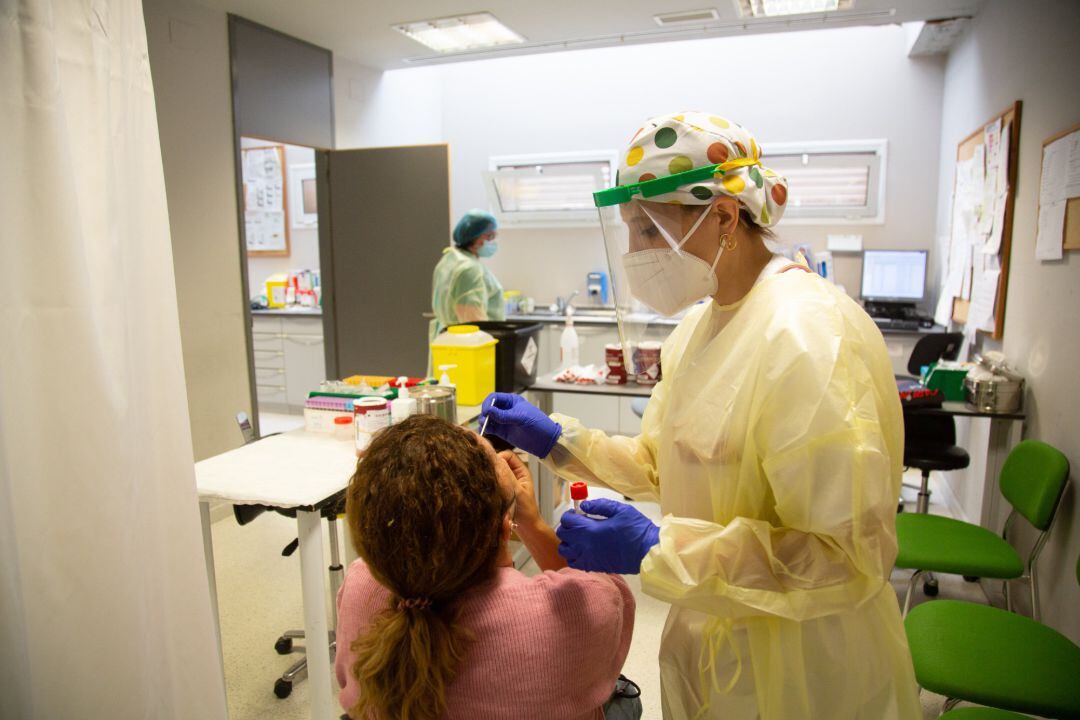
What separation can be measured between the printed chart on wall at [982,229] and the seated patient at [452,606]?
110 inches

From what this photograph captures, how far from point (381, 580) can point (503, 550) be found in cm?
21

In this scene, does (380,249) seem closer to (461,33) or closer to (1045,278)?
(461,33)

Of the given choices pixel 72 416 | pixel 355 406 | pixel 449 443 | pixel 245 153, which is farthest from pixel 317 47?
pixel 449 443

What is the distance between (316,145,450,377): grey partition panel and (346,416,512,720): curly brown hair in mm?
3647

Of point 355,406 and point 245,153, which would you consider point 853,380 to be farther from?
point 245,153

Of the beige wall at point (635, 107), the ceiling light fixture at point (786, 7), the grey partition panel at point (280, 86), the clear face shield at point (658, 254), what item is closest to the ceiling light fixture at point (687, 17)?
the ceiling light fixture at point (786, 7)

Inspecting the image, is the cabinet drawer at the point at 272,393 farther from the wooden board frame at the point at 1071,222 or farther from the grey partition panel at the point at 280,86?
the wooden board frame at the point at 1071,222

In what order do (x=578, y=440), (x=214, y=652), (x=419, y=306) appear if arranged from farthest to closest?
(x=419, y=306) → (x=578, y=440) → (x=214, y=652)

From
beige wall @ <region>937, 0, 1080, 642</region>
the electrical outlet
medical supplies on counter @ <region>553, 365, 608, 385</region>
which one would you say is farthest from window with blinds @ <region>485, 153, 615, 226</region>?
beige wall @ <region>937, 0, 1080, 642</region>

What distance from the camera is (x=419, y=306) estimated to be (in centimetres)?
460

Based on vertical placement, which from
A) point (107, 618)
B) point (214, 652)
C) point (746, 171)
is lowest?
point (214, 652)

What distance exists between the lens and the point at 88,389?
110 cm

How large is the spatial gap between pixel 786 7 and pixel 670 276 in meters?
3.34

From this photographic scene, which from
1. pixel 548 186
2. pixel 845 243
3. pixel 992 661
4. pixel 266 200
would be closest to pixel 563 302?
pixel 548 186
